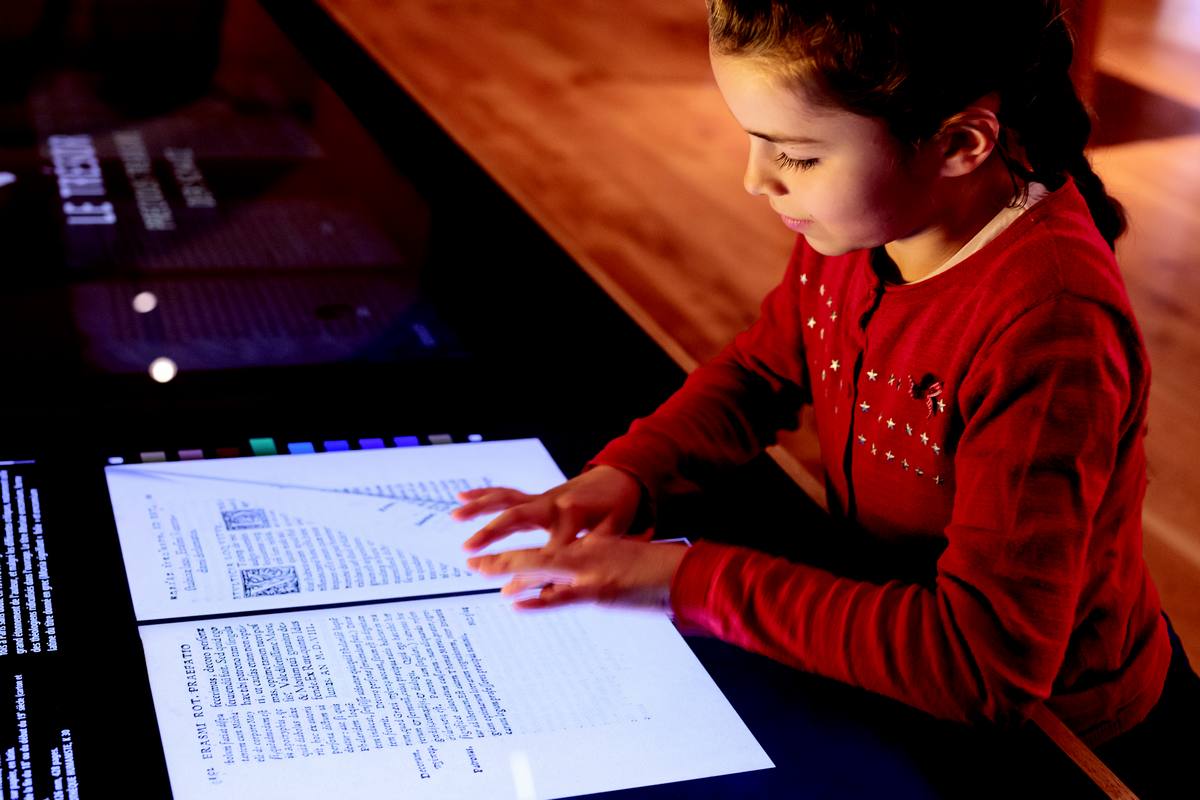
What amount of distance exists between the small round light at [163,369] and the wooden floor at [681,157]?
0.42 metres

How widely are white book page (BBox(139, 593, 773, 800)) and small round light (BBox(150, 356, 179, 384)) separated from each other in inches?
16.0

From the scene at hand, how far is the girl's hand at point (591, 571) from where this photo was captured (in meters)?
0.92

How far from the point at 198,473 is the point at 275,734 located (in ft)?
1.12

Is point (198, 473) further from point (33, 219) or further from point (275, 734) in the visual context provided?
point (33, 219)

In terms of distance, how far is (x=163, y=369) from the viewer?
1.29m

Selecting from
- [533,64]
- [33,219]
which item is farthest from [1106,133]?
[33,219]

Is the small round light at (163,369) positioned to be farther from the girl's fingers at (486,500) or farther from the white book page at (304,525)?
the girl's fingers at (486,500)

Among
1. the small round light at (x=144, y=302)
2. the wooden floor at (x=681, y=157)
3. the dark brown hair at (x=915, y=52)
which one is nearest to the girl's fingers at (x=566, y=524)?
the wooden floor at (x=681, y=157)

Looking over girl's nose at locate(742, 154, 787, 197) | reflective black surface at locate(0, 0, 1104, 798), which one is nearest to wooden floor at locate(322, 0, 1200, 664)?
reflective black surface at locate(0, 0, 1104, 798)

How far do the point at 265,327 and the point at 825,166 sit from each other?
716 millimetres

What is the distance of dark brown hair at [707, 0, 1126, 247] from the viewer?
823mm

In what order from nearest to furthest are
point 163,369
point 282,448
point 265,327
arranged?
point 282,448 → point 163,369 → point 265,327

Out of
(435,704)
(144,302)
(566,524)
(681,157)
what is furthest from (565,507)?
(681,157)

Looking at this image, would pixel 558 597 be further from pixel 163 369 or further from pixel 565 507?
pixel 163 369
